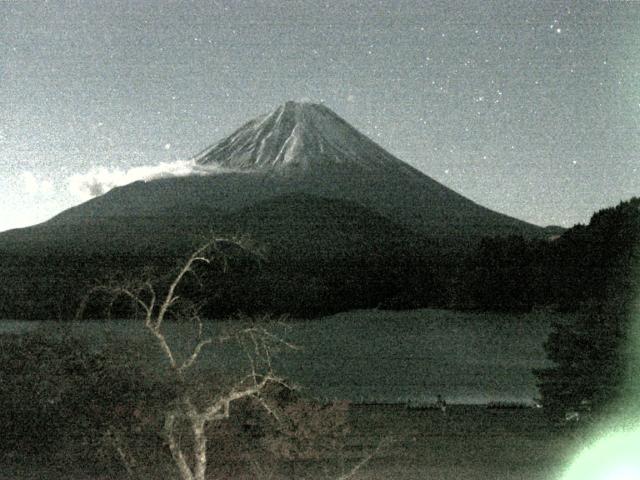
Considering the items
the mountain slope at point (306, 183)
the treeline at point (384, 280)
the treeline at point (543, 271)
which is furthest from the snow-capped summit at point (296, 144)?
the treeline at point (543, 271)

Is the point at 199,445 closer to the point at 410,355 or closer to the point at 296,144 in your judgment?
the point at 410,355

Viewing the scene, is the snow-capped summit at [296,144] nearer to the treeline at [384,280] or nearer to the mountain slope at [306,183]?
the mountain slope at [306,183]

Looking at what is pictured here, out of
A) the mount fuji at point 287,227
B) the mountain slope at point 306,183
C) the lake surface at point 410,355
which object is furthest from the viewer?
the mountain slope at point 306,183

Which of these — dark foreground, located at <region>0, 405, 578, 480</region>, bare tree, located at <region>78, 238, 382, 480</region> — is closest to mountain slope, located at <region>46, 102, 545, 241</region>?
dark foreground, located at <region>0, 405, 578, 480</region>

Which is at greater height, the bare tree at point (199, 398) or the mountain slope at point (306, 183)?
the mountain slope at point (306, 183)

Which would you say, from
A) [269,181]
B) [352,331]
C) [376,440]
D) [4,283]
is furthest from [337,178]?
[376,440]

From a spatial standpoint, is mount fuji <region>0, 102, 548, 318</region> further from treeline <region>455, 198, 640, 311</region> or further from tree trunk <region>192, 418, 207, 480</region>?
tree trunk <region>192, 418, 207, 480</region>
